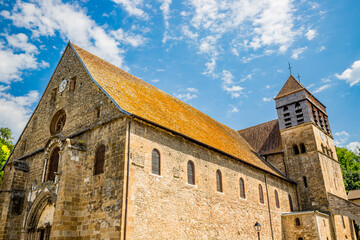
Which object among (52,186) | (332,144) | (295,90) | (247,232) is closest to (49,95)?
(52,186)

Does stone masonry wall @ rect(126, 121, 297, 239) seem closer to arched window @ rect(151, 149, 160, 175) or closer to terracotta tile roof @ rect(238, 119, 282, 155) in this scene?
arched window @ rect(151, 149, 160, 175)

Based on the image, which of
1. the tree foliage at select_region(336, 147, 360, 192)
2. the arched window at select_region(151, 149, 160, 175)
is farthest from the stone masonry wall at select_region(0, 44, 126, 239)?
the tree foliage at select_region(336, 147, 360, 192)

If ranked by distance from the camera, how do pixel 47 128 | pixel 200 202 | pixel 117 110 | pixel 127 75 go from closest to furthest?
pixel 117 110 < pixel 200 202 < pixel 47 128 < pixel 127 75

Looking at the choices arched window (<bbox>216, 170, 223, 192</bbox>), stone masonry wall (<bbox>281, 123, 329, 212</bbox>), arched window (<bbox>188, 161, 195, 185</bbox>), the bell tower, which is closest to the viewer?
arched window (<bbox>188, 161, 195, 185</bbox>)

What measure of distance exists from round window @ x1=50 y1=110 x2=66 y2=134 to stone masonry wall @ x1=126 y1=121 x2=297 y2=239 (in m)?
6.52

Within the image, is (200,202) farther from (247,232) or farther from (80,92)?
(80,92)

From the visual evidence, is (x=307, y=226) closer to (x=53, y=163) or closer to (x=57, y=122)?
(x=53, y=163)

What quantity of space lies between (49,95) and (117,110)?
8.09 meters

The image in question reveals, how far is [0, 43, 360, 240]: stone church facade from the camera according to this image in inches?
541

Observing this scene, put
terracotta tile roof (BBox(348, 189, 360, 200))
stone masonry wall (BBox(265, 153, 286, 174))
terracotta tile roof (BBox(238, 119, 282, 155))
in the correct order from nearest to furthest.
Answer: stone masonry wall (BBox(265, 153, 286, 174))
terracotta tile roof (BBox(238, 119, 282, 155))
terracotta tile roof (BBox(348, 189, 360, 200))

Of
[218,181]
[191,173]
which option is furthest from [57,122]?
[218,181]

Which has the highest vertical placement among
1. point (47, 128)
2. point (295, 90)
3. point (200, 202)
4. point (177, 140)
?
point (295, 90)

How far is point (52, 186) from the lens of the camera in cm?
1547

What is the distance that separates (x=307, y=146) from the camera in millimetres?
28141
